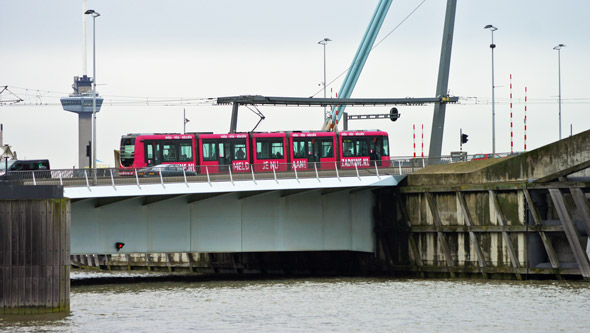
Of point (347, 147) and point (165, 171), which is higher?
point (347, 147)

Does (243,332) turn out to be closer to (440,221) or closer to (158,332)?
(158,332)

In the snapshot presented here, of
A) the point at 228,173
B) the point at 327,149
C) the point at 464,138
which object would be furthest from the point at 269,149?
the point at 464,138

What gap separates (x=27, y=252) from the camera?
3484cm

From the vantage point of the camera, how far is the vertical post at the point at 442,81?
71.6 m

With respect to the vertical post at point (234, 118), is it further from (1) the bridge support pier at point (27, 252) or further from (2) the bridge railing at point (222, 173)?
(1) the bridge support pier at point (27, 252)

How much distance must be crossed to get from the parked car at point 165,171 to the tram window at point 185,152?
3.45 m

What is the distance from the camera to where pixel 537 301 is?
4275 centimetres

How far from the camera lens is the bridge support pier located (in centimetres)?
3478

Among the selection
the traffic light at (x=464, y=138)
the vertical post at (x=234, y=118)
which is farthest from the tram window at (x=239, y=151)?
the traffic light at (x=464, y=138)

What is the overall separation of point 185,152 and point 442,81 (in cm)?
1908

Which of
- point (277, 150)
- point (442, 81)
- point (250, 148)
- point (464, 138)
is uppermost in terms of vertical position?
point (442, 81)

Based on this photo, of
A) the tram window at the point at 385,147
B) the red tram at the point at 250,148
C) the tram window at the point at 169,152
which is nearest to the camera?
the tram window at the point at 169,152

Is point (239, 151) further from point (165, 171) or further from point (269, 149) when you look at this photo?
point (165, 171)

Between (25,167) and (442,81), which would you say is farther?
(442,81)
